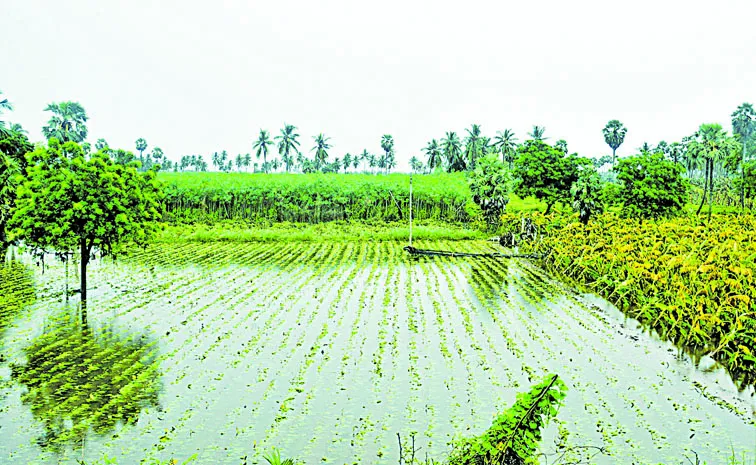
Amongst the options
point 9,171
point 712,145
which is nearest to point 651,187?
point 712,145

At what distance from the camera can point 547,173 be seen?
32719 mm

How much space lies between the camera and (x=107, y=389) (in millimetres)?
8430

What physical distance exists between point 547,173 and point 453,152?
125 feet

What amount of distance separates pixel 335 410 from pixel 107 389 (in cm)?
323

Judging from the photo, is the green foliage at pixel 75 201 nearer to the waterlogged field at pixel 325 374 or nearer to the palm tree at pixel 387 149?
the waterlogged field at pixel 325 374

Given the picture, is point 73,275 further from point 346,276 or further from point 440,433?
point 440,433

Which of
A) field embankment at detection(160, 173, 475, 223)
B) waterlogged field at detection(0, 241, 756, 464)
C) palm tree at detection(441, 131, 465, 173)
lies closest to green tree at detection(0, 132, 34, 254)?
Result: waterlogged field at detection(0, 241, 756, 464)

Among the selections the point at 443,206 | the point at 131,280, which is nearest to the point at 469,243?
the point at 443,206

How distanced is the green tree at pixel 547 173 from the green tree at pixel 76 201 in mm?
23454

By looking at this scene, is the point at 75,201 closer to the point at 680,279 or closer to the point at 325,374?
the point at 325,374

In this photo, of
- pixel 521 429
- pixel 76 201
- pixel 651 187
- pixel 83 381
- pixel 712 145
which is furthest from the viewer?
pixel 712 145

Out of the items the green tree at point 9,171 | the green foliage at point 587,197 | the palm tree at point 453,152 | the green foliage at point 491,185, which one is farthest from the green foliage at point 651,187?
the palm tree at point 453,152

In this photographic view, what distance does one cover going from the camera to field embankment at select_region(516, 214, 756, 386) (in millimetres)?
10031

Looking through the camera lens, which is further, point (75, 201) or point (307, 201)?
point (307, 201)
